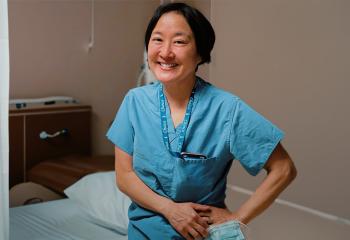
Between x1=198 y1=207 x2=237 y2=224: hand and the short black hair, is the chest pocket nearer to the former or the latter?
x1=198 y1=207 x2=237 y2=224: hand

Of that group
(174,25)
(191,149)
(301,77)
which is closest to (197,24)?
(174,25)

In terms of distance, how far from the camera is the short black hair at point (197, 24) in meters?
1.12

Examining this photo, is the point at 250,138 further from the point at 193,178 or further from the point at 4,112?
the point at 4,112

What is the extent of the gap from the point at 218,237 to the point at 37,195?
69.3 inches

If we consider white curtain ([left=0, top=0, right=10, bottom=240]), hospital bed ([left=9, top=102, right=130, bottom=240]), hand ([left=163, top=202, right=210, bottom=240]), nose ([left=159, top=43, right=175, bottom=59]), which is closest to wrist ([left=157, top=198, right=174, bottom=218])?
hand ([left=163, top=202, right=210, bottom=240])

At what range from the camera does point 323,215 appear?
6.48 feet

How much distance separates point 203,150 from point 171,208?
160mm

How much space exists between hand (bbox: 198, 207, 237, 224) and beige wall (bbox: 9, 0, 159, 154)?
1.87 meters

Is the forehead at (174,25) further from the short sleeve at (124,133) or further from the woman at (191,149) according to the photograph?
the short sleeve at (124,133)

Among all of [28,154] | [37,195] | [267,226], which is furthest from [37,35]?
[267,226]

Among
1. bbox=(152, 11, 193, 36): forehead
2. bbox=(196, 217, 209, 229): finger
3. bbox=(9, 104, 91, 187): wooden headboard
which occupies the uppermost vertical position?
bbox=(152, 11, 193, 36): forehead

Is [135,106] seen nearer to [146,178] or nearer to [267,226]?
[146,178]

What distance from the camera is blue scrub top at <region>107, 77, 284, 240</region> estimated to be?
111 centimetres

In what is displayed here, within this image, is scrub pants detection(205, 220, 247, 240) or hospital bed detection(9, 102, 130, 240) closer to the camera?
scrub pants detection(205, 220, 247, 240)
